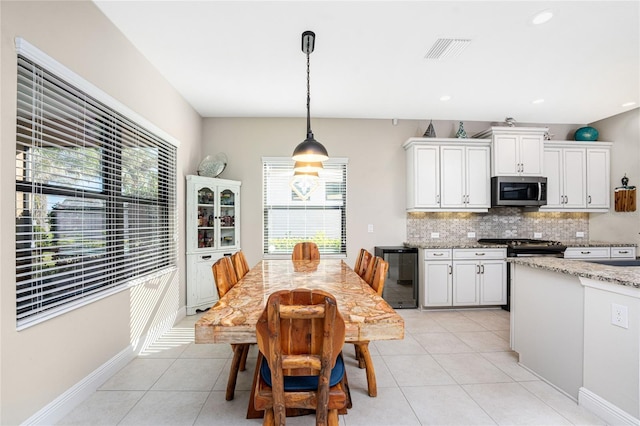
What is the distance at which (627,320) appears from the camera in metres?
1.63

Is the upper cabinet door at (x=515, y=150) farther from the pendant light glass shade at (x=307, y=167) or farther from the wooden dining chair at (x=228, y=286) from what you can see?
the wooden dining chair at (x=228, y=286)

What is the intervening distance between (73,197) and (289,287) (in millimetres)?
1600

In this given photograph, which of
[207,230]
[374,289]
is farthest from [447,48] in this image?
[207,230]

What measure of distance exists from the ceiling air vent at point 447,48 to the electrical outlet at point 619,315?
Result: 2.26 meters

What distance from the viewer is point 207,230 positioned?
396 centimetres

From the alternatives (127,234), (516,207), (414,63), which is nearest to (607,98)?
(516,207)

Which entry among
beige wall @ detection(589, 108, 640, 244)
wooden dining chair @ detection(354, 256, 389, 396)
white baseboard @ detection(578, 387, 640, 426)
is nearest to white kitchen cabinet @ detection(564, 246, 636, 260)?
beige wall @ detection(589, 108, 640, 244)

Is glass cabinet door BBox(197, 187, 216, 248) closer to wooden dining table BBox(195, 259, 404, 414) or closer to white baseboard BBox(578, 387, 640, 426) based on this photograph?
wooden dining table BBox(195, 259, 404, 414)

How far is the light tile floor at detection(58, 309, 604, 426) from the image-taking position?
1811 millimetres

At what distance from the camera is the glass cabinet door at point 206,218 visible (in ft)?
Result: 12.6

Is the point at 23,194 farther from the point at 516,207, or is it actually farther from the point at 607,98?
the point at 607,98

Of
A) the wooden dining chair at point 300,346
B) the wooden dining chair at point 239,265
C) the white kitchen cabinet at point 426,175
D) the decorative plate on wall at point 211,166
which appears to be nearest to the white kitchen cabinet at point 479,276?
the white kitchen cabinet at point 426,175

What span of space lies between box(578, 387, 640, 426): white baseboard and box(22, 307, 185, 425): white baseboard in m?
3.38

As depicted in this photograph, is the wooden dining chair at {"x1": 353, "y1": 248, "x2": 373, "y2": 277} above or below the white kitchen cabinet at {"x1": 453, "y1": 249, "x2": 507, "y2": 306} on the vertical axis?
above
